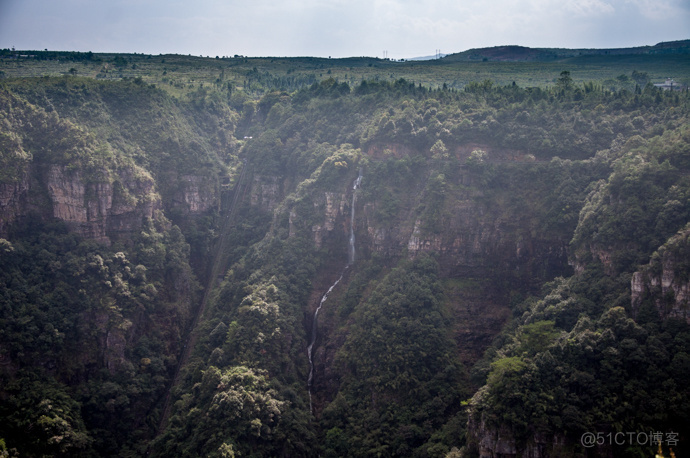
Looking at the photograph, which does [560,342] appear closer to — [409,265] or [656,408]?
[656,408]

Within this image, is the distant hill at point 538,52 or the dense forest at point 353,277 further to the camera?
the distant hill at point 538,52

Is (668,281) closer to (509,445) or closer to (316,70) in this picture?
(509,445)

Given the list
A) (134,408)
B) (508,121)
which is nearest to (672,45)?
(508,121)

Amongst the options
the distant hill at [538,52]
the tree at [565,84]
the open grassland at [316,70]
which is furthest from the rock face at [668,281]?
the distant hill at [538,52]

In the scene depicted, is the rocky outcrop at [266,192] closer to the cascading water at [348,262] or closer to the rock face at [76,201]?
the cascading water at [348,262]

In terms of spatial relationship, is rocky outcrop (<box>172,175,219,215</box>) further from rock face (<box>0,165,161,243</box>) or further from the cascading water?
the cascading water

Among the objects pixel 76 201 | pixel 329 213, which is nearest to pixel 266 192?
pixel 329 213
